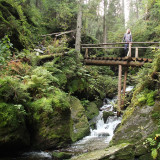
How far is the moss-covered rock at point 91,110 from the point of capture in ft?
35.0

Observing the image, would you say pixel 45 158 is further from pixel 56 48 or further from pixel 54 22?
pixel 54 22

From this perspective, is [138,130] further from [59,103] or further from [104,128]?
[104,128]

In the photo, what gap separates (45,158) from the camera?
5.38 meters

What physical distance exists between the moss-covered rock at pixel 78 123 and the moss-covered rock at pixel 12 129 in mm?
2436

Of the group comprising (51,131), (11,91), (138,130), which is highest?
(11,91)

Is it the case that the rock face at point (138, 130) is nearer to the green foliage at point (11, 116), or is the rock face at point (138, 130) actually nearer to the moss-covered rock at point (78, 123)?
the moss-covered rock at point (78, 123)

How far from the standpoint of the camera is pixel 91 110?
11102mm

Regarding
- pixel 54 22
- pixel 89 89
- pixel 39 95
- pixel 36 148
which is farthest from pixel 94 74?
pixel 36 148

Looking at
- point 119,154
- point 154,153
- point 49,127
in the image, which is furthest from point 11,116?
point 154,153

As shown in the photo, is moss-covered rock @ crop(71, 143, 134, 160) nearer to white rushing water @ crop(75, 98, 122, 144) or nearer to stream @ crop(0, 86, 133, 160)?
stream @ crop(0, 86, 133, 160)

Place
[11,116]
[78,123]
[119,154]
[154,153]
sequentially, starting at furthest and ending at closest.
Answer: [78,123] → [11,116] → [119,154] → [154,153]

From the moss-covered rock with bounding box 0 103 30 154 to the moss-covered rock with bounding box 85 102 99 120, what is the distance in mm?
5514

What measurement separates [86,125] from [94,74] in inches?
268

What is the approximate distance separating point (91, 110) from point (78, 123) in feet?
9.65
